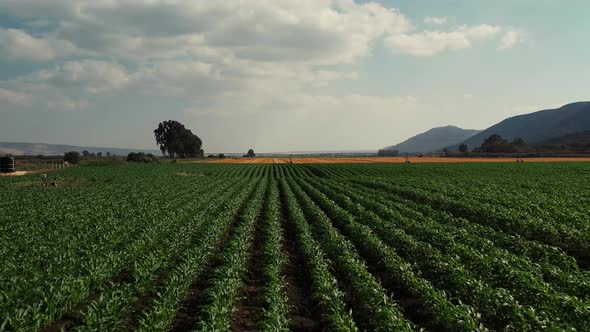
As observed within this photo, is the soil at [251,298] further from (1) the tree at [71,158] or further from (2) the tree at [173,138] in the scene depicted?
(2) the tree at [173,138]

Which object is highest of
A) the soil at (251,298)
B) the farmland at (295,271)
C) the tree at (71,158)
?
the tree at (71,158)

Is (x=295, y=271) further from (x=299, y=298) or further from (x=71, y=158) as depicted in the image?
(x=71, y=158)

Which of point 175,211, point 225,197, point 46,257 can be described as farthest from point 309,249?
point 225,197

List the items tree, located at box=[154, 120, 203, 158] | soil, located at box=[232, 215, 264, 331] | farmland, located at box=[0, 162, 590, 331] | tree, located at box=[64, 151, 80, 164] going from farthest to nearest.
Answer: tree, located at box=[154, 120, 203, 158], tree, located at box=[64, 151, 80, 164], soil, located at box=[232, 215, 264, 331], farmland, located at box=[0, 162, 590, 331]

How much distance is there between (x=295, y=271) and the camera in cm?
1177

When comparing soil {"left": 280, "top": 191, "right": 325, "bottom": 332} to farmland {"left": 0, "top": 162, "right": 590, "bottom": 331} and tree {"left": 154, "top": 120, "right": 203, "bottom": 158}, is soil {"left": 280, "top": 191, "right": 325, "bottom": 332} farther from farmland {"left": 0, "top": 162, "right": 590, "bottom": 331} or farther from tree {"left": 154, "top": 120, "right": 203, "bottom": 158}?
tree {"left": 154, "top": 120, "right": 203, "bottom": 158}

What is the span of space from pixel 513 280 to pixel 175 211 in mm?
16901

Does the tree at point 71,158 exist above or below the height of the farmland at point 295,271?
above

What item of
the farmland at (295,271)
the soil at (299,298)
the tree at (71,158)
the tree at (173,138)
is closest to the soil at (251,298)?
the farmland at (295,271)

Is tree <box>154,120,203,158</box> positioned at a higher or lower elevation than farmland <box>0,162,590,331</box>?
higher

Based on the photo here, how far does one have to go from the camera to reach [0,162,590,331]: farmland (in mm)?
7496

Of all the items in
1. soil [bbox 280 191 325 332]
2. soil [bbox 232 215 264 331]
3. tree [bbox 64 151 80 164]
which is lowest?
soil [bbox 280 191 325 332]

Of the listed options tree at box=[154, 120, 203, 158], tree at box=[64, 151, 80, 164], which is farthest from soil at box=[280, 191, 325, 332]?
tree at box=[154, 120, 203, 158]

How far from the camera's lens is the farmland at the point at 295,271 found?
750cm
